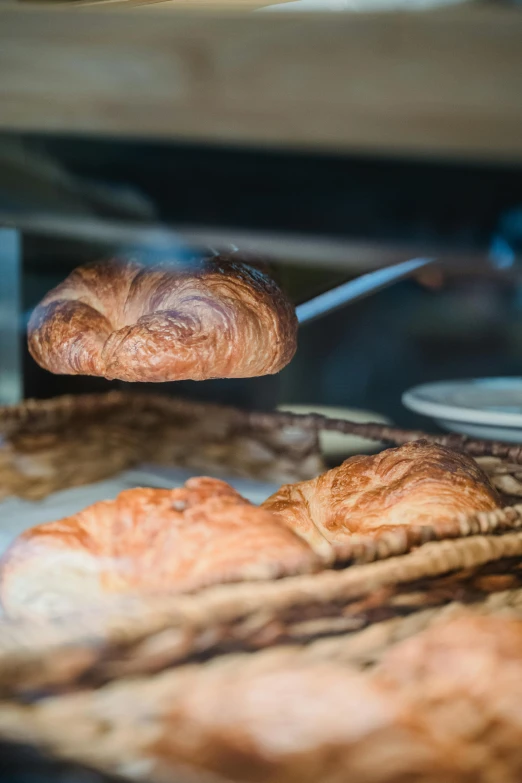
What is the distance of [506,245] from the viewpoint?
52 cm

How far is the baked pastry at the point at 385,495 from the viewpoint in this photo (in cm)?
76

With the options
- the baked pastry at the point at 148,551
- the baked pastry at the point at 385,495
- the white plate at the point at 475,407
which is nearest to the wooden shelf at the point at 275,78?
the baked pastry at the point at 148,551

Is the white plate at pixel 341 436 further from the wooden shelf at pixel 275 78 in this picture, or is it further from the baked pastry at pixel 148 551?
the wooden shelf at pixel 275 78

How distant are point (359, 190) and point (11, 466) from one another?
0.83 meters

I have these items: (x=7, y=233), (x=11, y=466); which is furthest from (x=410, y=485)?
(x=7, y=233)

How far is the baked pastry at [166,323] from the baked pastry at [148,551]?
0.16 metres

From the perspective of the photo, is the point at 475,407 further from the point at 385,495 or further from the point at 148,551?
the point at 148,551

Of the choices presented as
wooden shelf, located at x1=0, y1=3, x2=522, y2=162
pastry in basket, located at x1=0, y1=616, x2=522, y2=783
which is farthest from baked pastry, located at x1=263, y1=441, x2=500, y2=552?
wooden shelf, located at x1=0, y1=3, x2=522, y2=162

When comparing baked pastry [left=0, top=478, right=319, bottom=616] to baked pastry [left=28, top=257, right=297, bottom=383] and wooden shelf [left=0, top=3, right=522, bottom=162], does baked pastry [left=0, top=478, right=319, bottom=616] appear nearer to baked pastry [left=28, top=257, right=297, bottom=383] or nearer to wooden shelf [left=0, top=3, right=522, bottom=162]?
baked pastry [left=28, top=257, right=297, bottom=383]

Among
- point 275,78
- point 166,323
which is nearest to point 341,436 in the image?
point 166,323

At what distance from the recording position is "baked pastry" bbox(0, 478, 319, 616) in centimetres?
56

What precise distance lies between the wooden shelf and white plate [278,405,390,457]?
662mm

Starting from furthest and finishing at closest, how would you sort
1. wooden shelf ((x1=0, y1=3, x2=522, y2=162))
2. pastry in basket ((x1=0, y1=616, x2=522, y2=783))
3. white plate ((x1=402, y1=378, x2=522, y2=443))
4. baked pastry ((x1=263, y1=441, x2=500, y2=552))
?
white plate ((x1=402, y1=378, x2=522, y2=443))
baked pastry ((x1=263, y1=441, x2=500, y2=552))
pastry in basket ((x1=0, y1=616, x2=522, y2=783))
wooden shelf ((x1=0, y1=3, x2=522, y2=162))

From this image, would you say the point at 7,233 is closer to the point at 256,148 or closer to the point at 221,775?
the point at 256,148
